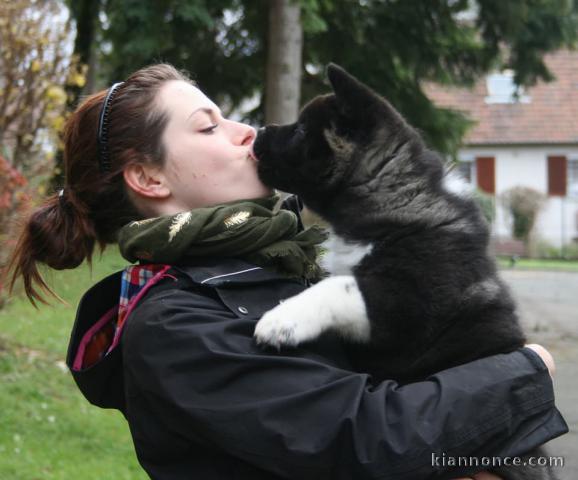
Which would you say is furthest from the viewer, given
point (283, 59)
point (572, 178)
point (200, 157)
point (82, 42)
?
point (572, 178)

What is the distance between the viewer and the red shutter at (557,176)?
3033cm

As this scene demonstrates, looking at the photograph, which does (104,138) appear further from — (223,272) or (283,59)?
(283,59)

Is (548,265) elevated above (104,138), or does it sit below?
below

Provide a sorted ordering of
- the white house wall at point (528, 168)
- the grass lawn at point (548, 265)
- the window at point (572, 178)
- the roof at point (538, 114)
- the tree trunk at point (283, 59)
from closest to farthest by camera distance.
Answer: the tree trunk at point (283, 59), the grass lawn at point (548, 265), the white house wall at point (528, 168), the roof at point (538, 114), the window at point (572, 178)

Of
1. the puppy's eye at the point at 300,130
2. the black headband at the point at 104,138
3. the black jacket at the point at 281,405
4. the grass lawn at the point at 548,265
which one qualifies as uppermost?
the black headband at the point at 104,138

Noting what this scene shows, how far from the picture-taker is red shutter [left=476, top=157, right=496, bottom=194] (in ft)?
101

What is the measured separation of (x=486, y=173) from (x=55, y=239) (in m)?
29.9

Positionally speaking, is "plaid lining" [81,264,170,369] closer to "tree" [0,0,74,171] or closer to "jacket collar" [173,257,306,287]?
"jacket collar" [173,257,306,287]

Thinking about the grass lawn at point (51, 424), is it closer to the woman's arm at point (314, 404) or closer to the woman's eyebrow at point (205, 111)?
the woman's eyebrow at point (205, 111)

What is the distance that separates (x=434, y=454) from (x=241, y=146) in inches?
47.1

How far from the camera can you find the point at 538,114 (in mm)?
30391

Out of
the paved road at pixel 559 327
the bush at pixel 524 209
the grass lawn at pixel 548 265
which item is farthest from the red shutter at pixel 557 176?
the paved road at pixel 559 327

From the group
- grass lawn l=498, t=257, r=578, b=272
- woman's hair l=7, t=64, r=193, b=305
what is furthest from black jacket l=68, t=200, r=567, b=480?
grass lawn l=498, t=257, r=578, b=272

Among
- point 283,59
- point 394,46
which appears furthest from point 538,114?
point 283,59
